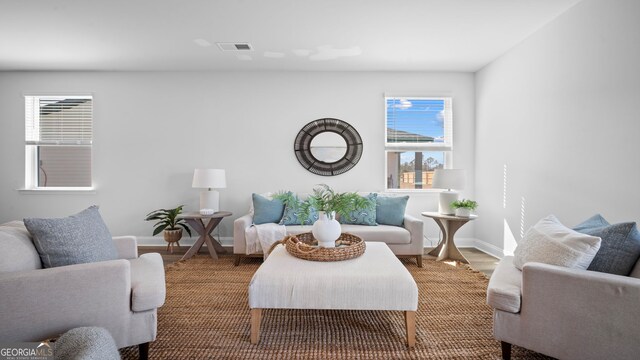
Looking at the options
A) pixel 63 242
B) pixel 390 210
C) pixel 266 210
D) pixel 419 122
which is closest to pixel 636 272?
pixel 390 210

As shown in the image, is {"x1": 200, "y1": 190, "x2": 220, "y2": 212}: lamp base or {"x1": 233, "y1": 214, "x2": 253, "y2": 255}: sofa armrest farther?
{"x1": 200, "y1": 190, "x2": 220, "y2": 212}: lamp base

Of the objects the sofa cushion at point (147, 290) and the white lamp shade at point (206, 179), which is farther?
the white lamp shade at point (206, 179)

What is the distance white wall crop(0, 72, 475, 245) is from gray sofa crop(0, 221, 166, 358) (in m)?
2.90

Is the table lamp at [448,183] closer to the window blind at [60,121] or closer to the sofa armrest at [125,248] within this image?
the sofa armrest at [125,248]

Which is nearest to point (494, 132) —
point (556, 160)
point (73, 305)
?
point (556, 160)

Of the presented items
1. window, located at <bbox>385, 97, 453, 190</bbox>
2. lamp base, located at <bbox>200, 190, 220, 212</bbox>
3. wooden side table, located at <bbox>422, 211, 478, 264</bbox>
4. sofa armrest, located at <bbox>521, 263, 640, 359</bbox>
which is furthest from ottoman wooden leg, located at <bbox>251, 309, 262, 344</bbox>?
window, located at <bbox>385, 97, 453, 190</bbox>

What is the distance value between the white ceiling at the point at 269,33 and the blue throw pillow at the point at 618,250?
6.72 ft

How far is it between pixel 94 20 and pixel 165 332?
2.97 m

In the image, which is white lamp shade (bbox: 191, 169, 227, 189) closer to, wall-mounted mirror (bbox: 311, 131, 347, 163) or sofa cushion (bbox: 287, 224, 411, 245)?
sofa cushion (bbox: 287, 224, 411, 245)

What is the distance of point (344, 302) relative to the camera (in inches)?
77.9

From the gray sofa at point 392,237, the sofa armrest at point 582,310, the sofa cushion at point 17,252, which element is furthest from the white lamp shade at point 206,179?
the sofa armrest at point 582,310

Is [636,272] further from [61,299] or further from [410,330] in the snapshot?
[61,299]

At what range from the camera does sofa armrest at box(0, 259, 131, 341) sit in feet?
5.12

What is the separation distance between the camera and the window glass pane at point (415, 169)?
4836 mm
